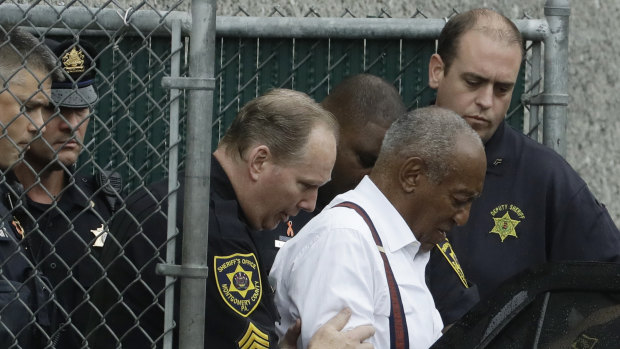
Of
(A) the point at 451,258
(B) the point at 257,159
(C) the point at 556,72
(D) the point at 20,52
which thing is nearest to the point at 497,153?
(C) the point at 556,72

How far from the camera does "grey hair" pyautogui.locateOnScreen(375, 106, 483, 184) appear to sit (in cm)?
322

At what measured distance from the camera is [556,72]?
416 cm

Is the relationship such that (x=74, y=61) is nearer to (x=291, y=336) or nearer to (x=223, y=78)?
(x=223, y=78)

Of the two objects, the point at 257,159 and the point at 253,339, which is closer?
the point at 253,339

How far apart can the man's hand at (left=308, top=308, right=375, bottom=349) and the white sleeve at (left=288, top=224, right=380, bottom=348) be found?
2cm

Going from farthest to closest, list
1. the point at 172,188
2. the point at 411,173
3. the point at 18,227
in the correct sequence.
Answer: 1. the point at 18,227
2. the point at 411,173
3. the point at 172,188

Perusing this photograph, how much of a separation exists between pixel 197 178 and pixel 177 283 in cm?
32

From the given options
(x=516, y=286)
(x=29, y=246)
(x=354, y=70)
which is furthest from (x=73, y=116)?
(x=516, y=286)

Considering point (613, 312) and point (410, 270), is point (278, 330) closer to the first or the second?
point (410, 270)

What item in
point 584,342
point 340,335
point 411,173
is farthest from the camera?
point 411,173

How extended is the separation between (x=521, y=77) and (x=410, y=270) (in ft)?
5.06

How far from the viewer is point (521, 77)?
4453 mm

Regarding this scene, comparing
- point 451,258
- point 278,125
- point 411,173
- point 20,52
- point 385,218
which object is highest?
point 20,52

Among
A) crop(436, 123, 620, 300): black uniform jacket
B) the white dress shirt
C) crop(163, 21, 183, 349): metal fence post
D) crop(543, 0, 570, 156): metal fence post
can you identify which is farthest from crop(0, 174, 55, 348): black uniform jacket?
crop(543, 0, 570, 156): metal fence post
